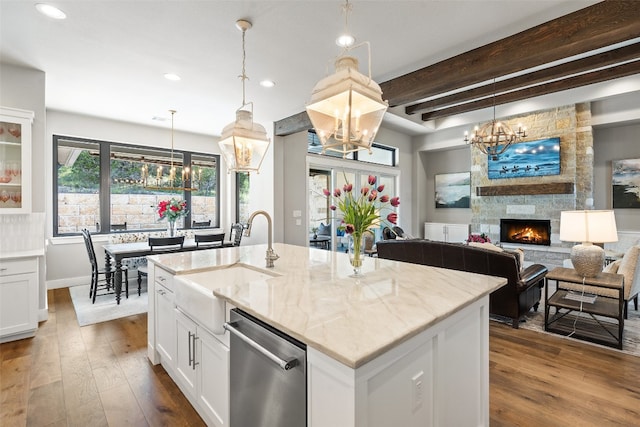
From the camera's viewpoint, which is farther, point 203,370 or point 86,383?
point 86,383

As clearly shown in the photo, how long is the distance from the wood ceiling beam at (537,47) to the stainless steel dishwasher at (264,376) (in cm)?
333

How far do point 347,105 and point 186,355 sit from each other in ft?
6.16

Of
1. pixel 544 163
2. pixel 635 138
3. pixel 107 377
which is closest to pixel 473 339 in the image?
pixel 107 377

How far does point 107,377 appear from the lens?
2.41m

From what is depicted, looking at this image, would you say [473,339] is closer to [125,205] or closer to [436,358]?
[436,358]

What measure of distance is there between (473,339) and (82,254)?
6026 millimetres

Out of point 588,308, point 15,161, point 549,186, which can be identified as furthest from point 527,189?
point 15,161

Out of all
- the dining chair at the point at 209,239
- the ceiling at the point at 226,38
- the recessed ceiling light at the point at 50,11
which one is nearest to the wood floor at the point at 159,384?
the dining chair at the point at 209,239

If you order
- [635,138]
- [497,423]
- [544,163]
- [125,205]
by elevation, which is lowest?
[497,423]

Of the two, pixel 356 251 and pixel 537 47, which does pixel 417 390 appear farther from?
pixel 537 47

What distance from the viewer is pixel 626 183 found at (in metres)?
5.89

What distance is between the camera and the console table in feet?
9.40

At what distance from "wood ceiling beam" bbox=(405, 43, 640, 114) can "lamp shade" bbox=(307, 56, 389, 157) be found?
4124 millimetres

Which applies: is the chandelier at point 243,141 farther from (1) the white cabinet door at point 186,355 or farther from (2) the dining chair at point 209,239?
(2) the dining chair at point 209,239
